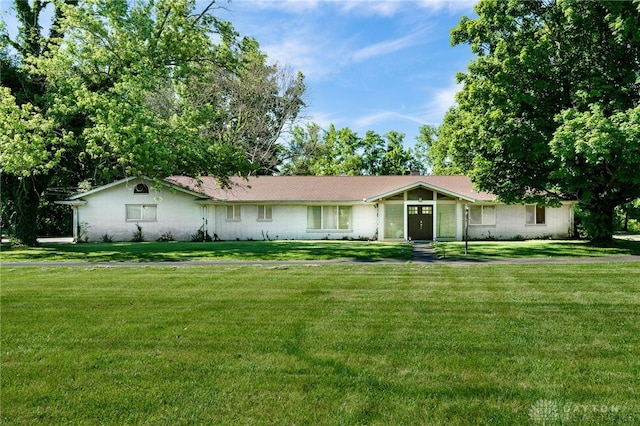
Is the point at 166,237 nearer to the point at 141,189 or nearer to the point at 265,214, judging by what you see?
the point at 141,189

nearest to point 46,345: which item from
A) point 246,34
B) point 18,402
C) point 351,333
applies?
point 18,402

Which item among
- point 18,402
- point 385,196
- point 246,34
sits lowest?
point 18,402

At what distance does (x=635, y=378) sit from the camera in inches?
195

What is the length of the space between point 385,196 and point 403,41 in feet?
45.3

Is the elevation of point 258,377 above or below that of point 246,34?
below

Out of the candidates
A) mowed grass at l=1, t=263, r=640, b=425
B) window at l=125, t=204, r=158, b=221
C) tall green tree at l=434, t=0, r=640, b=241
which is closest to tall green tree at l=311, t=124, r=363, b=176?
window at l=125, t=204, r=158, b=221

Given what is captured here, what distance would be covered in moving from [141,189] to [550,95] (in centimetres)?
2313

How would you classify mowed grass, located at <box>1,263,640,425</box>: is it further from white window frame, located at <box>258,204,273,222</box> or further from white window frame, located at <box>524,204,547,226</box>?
white window frame, located at <box>258,204,273,222</box>

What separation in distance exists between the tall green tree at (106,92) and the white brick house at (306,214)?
11.7 feet

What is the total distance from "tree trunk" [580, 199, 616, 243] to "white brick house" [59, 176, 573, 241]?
19.4 ft

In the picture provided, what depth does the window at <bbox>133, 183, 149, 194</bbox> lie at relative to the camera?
1174 inches

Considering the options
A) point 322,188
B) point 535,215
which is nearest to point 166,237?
point 322,188

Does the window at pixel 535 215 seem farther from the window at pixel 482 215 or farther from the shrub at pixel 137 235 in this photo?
the shrub at pixel 137 235

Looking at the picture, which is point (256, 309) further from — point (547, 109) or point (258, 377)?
point (547, 109)
